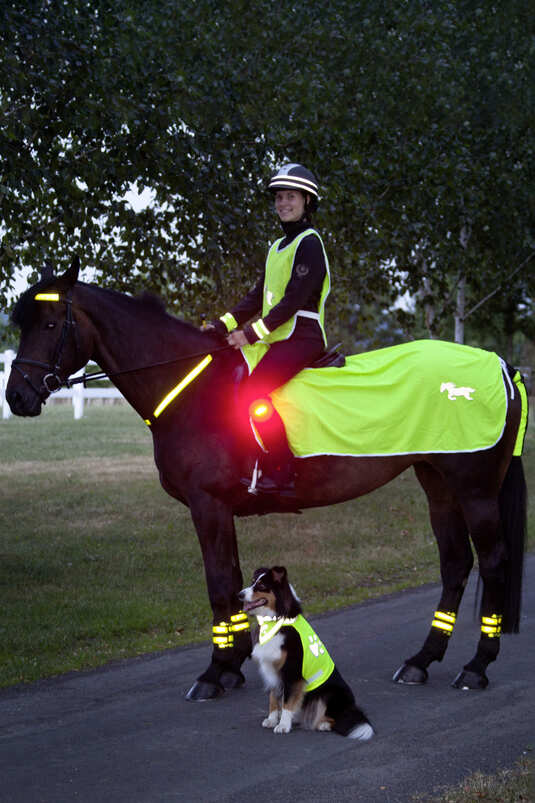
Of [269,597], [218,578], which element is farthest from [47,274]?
[269,597]

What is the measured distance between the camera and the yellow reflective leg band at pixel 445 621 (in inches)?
289

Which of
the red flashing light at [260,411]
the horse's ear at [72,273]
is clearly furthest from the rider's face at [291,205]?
the horse's ear at [72,273]

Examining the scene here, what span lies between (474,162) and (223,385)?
14.6m

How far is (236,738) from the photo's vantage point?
5832mm

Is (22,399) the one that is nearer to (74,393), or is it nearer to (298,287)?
(298,287)

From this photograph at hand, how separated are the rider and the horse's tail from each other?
5.52ft

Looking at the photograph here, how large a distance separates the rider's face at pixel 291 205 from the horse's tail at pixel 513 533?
2375mm

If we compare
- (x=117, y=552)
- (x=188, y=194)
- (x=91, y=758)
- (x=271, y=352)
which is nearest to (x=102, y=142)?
(x=188, y=194)

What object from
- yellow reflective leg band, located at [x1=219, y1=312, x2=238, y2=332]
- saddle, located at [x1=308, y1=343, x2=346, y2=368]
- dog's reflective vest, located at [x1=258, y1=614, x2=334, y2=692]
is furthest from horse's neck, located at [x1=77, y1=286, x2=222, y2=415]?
dog's reflective vest, located at [x1=258, y1=614, x2=334, y2=692]

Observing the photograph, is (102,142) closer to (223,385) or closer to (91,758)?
(223,385)

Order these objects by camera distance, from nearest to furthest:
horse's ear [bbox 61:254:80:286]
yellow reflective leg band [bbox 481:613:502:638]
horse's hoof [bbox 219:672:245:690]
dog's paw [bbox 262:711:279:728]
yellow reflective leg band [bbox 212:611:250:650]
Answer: dog's paw [bbox 262:711:279:728] → horse's ear [bbox 61:254:80:286] → yellow reflective leg band [bbox 212:611:250:650] → horse's hoof [bbox 219:672:245:690] → yellow reflective leg band [bbox 481:613:502:638]

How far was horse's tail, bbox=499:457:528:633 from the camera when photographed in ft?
23.9

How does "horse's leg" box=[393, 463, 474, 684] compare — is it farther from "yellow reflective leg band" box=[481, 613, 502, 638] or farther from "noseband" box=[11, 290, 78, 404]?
"noseband" box=[11, 290, 78, 404]

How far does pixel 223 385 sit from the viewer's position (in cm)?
691
